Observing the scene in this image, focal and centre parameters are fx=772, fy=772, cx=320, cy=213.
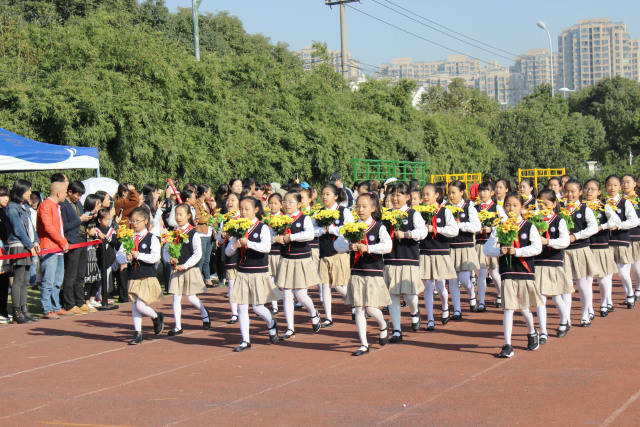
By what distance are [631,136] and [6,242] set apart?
70.2 meters

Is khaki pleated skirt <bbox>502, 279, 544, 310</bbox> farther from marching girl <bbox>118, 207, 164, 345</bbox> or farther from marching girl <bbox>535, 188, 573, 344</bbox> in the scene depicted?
marching girl <bbox>118, 207, 164, 345</bbox>

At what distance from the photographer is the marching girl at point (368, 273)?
9125 millimetres

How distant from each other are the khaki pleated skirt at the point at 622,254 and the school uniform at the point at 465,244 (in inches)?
87.3

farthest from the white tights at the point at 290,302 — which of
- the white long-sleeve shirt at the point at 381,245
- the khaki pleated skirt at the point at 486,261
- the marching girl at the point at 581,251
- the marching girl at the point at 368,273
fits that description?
the marching girl at the point at 581,251

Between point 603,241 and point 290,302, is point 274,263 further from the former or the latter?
point 603,241

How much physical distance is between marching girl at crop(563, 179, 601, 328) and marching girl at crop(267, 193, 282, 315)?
4091mm

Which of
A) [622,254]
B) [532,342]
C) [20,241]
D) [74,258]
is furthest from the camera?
[74,258]

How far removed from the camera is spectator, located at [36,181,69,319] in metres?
12.0

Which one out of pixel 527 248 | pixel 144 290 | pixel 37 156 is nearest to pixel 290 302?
pixel 144 290

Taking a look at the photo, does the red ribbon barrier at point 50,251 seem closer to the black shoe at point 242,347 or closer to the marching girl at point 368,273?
the black shoe at point 242,347

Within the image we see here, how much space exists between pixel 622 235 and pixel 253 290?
6069 millimetres

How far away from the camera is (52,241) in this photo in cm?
→ 1218

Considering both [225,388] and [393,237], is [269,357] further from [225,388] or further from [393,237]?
[393,237]

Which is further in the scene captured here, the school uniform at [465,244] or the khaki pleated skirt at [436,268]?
the school uniform at [465,244]
